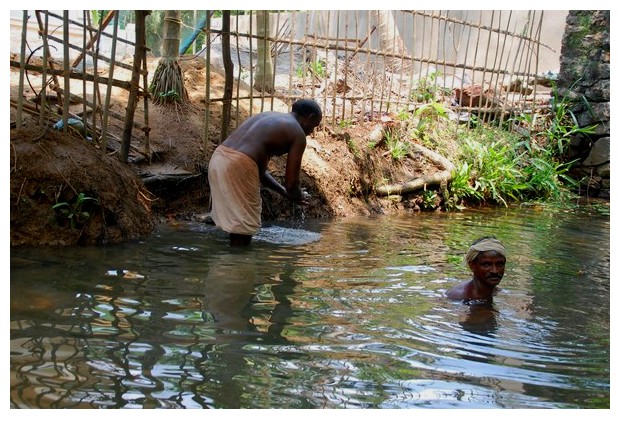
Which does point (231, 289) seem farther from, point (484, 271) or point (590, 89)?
point (590, 89)

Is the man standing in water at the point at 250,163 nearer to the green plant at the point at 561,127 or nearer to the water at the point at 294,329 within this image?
the water at the point at 294,329

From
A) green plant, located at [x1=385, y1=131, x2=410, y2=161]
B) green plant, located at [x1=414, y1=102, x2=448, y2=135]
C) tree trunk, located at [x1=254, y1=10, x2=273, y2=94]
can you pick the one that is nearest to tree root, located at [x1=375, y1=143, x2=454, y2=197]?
green plant, located at [x1=385, y1=131, x2=410, y2=161]

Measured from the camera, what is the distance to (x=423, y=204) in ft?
29.5

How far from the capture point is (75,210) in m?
5.37

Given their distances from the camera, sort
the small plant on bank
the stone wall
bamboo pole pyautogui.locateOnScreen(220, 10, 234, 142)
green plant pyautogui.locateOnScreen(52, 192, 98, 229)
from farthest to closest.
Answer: the stone wall
the small plant on bank
bamboo pole pyautogui.locateOnScreen(220, 10, 234, 142)
green plant pyautogui.locateOnScreen(52, 192, 98, 229)

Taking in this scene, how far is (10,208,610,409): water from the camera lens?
2.79 metres

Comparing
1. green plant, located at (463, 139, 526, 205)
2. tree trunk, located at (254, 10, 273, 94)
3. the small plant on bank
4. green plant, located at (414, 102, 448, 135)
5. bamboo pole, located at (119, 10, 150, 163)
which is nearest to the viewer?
bamboo pole, located at (119, 10, 150, 163)

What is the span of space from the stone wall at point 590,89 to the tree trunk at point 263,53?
16.9 feet

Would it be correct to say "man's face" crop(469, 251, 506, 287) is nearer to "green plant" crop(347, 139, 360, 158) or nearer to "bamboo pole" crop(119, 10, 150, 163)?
"bamboo pole" crop(119, 10, 150, 163)

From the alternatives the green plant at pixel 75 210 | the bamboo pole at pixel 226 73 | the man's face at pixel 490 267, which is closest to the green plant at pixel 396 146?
the bamboo pole at pixel 226 73

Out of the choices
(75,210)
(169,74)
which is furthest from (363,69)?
(75,210)

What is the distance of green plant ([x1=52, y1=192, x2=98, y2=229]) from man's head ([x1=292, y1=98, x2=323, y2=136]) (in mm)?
1776

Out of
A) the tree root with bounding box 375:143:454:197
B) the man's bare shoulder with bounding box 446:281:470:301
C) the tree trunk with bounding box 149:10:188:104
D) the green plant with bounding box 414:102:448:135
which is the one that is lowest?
the man's bare shoulder with bounding box 446:281:470:301

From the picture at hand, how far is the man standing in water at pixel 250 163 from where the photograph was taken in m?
5.66
